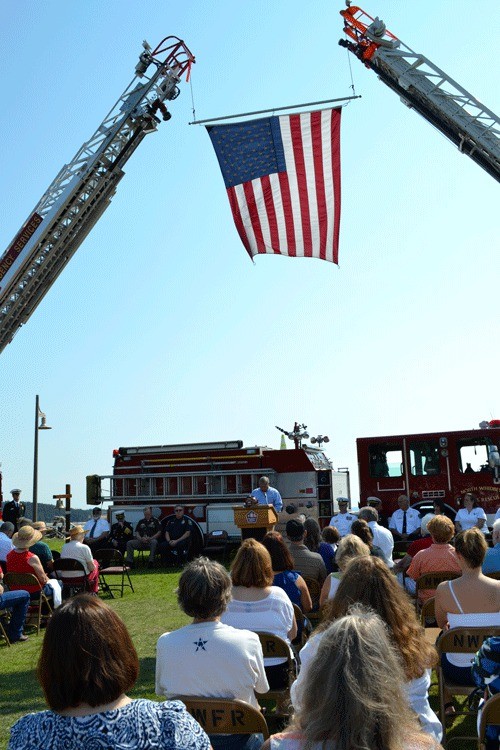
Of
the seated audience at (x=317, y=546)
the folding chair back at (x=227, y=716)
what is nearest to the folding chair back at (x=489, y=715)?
the folding chair back at (x=227, y=716)

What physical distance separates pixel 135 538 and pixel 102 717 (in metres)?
16.4

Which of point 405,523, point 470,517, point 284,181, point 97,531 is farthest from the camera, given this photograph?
point 97,531

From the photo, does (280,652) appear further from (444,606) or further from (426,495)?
(426,495)

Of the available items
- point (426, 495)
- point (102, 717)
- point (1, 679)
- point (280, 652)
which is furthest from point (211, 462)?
point (102, 717)

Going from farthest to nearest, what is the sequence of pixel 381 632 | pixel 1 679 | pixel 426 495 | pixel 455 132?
pixel 426 495, pixel 455 132, pixel 1 679, pixel 381 632

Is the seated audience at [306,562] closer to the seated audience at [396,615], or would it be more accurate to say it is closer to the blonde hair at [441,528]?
the blonde hair at [441,528]

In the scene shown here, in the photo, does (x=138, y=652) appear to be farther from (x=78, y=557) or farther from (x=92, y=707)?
(x=92, y=707)

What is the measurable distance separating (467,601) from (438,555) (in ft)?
7.05

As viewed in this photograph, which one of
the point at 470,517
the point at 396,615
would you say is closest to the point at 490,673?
the point at 396,615

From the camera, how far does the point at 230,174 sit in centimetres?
1162

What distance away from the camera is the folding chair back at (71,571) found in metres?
10.7

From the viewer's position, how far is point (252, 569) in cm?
522

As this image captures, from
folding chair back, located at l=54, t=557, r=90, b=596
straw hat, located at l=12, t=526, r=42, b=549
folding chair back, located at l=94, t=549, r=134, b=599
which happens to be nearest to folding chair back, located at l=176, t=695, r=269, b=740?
straw hat, located at l=12, t=526, r=42, b=549

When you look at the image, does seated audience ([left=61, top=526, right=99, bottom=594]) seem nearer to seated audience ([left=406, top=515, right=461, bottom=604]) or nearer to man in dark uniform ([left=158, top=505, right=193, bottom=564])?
seated audience ([left=406, top=515, right=461, bottom=604])
